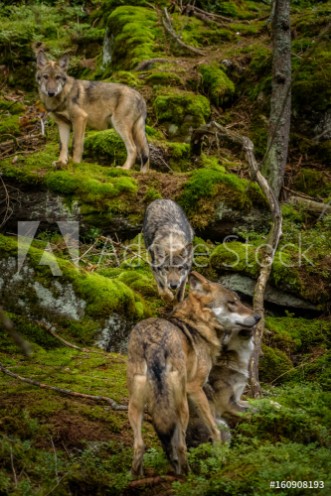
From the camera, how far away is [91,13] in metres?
22.7

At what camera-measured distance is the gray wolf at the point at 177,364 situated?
496cm

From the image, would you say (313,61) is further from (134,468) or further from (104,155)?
(134,468)

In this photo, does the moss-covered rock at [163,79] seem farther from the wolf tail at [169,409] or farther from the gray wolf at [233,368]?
the wolf tail at [169,409]

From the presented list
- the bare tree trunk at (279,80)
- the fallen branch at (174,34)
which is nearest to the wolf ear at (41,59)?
the bare tree trunk at (279,80)

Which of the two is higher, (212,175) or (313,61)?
(313,61)

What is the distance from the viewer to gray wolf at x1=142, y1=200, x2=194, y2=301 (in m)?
9.70

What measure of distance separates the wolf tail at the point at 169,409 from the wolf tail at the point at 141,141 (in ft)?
26.7

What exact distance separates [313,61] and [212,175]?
6.06 m

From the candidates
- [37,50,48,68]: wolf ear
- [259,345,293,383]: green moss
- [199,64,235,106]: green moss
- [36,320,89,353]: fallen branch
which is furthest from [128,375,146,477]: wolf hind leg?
[199,64,235,106]: green moss

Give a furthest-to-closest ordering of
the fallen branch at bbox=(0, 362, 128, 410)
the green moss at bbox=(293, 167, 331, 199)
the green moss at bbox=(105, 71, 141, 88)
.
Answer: the green moss at bbox=(105, 71, 141, 88) → the green moss at bbox=(293, 167, 331, 199) → the fallen branch at bbox=(0, 362, 128, 410)

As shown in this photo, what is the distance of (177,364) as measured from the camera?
521cm

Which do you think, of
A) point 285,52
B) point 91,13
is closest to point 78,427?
point 285,52

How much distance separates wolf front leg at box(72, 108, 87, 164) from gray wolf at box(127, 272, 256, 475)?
6.90 m

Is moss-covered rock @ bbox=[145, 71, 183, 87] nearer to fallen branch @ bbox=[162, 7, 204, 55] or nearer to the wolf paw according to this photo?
fallen branch @ bbox=[162, 7, 204, 55]
